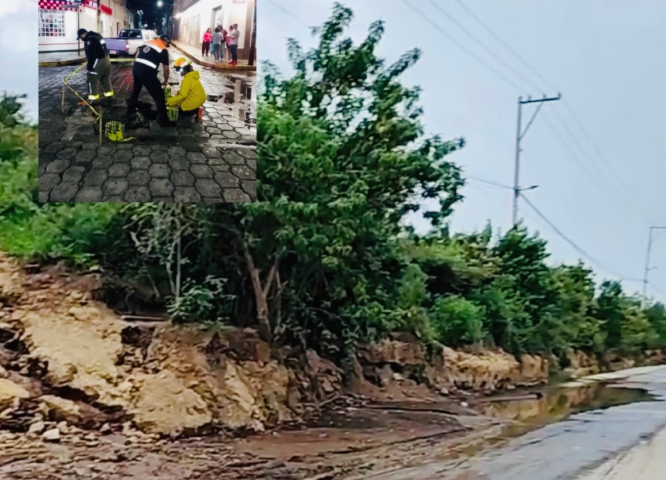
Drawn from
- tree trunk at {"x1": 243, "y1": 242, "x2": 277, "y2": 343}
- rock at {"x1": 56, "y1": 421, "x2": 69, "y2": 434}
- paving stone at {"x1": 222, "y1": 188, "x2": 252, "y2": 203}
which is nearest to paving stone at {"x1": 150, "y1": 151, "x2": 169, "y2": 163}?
paving stone at {"x1": 222, "y1": 188, "x2": 252, "y2": 203}

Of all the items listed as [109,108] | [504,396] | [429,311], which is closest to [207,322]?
[109,108]

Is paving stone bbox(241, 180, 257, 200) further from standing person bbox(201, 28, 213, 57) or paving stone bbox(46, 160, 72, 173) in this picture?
paving stone bbox(46, 160, 72, 173)

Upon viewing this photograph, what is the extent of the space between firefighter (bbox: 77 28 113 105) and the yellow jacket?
39cm

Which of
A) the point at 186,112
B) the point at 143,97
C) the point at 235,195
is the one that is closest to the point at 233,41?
the point at 186,112

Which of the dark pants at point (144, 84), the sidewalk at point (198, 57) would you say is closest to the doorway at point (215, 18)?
the sidewalk at point (198, 57)

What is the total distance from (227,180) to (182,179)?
29cm

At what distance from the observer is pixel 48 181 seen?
185 inches

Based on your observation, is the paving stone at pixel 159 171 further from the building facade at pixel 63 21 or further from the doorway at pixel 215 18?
the doorway at pixel 215 18

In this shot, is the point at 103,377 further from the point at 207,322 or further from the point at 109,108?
the point at 109,108

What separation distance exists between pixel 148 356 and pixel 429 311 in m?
4.38

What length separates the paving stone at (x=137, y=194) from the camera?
475 centimetres

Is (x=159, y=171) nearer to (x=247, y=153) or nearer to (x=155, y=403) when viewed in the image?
(x=247, y=153)

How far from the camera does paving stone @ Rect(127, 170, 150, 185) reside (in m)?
4.68

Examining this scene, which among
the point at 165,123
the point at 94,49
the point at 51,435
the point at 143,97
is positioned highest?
the point at 94,49
